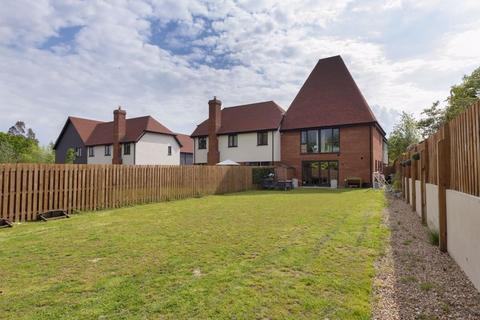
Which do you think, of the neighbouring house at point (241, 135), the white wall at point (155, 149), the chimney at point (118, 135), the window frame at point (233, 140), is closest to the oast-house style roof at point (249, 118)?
the neighbouring house at point (241, 135)

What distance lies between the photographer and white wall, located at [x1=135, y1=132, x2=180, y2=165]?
3372 centimetres

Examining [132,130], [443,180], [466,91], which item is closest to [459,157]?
[443,180]

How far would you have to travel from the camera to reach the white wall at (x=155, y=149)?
33719mm

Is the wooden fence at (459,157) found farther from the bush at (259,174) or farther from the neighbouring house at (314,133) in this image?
the neighbouring house at (314,133)

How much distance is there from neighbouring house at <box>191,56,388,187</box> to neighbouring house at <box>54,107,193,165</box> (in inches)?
308

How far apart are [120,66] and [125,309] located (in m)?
17.0

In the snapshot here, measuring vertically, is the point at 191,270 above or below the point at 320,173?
below

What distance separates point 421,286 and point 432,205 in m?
3.93

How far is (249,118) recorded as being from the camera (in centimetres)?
3136

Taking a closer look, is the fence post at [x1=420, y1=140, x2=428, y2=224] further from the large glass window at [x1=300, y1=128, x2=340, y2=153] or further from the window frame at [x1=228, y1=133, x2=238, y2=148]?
the window frame at [x1=228, y1=133, x2=238, y2=148]

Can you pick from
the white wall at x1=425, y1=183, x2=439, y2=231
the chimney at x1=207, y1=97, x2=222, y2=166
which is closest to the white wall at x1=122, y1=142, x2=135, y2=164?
the chimney at x1=207, y1=97, x2=222, y2=166

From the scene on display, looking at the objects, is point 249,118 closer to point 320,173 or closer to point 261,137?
point 261,137

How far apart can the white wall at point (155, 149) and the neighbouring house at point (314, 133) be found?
7.74 m

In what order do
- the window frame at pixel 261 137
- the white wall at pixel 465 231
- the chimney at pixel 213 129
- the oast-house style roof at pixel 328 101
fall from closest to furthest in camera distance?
the white wall at pixel 465 231
the oast-house style roof at pixel 328 101
the window frame at pixel 261 137
the chimney at pixel 213 129
